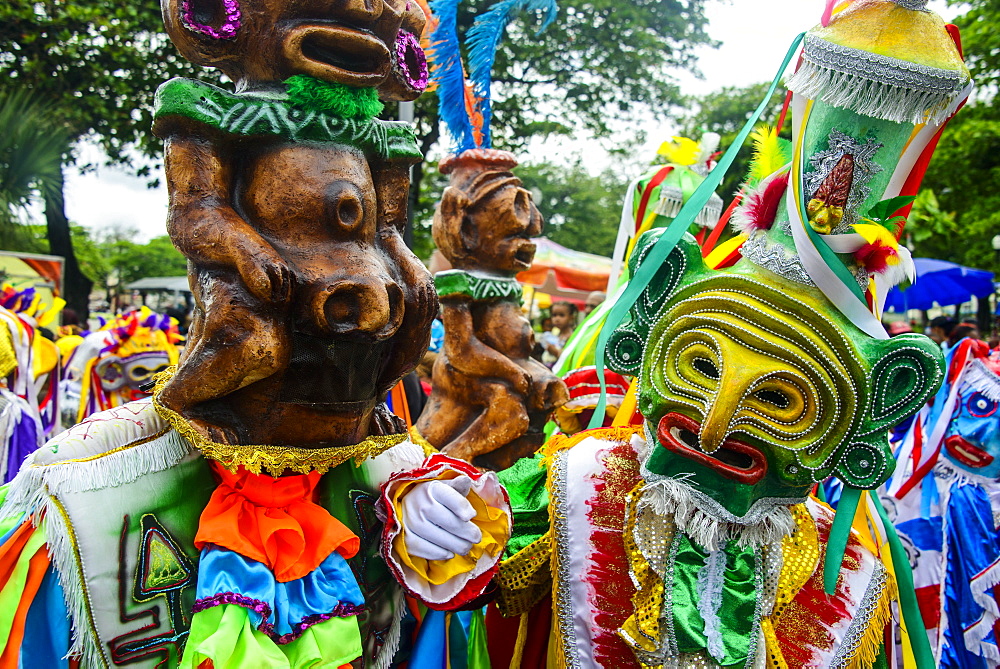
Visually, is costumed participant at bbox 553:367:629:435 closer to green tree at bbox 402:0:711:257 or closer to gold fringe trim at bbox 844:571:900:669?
gold fringe trim at bbox 844:571:900:669

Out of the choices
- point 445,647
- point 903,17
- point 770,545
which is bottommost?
point 445,647

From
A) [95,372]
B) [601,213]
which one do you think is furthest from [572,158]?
[95,372]

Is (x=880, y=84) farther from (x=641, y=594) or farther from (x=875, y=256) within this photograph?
(x=641, y=594)

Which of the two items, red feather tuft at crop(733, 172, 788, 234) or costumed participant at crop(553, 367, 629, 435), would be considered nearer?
red feather tuft at crop(733, 172, 788, 234)

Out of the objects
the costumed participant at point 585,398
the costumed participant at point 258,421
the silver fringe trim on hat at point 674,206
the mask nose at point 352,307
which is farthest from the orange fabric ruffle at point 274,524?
the silver fringe trim on hat at point 674,206

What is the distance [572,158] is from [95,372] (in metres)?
20.7

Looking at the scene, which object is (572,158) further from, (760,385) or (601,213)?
(760,385)

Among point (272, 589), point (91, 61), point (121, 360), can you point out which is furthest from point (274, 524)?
point (91, 61)

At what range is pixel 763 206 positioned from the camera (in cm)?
192

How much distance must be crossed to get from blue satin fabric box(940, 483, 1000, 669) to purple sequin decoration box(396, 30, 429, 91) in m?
3.53

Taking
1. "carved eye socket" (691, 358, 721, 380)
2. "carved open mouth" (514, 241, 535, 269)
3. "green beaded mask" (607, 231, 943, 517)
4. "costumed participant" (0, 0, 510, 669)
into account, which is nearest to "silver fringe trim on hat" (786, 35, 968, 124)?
"green beaded mask" (607, 231, 943, 517)

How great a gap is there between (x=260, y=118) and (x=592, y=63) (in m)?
9.91

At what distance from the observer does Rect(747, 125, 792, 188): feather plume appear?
201 cm

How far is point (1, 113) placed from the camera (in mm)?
8906
